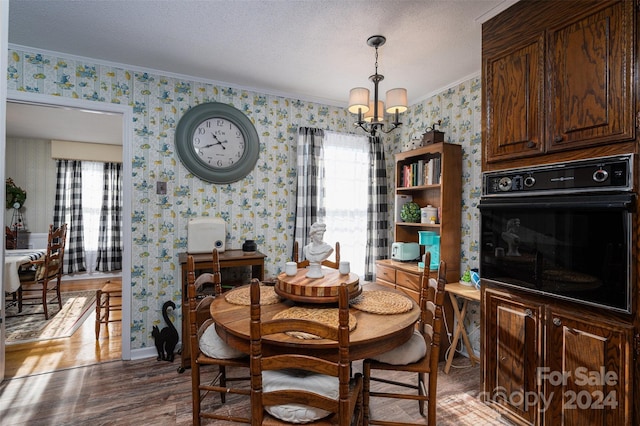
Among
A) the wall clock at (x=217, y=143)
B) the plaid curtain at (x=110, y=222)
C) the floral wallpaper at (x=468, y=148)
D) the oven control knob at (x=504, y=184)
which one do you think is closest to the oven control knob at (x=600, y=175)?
the oven control knob at (x=504, y=184)

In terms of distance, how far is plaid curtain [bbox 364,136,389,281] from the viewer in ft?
12.6

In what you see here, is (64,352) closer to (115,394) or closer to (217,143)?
(115,394)

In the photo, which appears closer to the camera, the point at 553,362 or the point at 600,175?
the point at 600,175

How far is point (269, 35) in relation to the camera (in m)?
2.29

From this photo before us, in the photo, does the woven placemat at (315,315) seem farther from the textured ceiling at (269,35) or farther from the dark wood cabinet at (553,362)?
the textured ceiling at (269,35)

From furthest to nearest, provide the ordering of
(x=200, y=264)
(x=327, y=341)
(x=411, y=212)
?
(x=411, y=212)
(x=200, y=264)
(x=327, y=341)

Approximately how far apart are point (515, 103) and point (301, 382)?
2.00 m

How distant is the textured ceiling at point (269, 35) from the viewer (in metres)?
1.98

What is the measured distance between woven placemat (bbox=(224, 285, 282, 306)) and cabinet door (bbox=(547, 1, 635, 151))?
1832mm

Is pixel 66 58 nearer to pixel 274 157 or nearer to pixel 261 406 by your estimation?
pixel 274 157

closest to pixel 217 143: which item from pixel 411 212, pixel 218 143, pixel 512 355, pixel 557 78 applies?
pixel 218 143

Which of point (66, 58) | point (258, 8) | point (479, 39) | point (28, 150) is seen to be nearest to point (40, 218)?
point (28, 150)

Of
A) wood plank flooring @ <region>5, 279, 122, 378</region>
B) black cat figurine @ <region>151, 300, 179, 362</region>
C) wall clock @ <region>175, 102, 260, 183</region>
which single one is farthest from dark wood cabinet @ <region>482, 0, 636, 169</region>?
wood plank flooring @ <region>5, 279, 122, 378</region>

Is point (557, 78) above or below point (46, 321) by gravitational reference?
above
